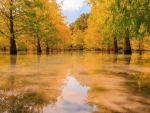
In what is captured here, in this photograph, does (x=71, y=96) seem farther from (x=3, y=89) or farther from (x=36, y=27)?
(x=36, y=27)

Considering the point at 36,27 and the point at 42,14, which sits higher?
the point at 42,14

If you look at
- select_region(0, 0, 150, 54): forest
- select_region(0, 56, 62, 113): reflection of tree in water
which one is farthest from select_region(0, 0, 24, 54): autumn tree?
select_region(0, 56, 62, 113): reflection of tree in water

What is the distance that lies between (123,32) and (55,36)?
12963 mm

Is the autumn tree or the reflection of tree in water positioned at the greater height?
the autumn tree

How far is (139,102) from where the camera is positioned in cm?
331

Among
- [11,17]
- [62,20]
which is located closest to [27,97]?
[11,17]

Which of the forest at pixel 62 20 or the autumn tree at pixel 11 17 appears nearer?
the forest at pixel 62 20

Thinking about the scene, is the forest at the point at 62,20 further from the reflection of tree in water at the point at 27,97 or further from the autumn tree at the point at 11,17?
the reflection of tree in water at the point at 27,97

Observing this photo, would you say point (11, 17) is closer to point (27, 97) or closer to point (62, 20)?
point (62, 20)

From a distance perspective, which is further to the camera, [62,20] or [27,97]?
[62,20]

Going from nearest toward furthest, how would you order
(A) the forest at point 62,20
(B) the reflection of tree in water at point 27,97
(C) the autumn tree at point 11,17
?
A: (B) the reflection of tree in water at point 27,97
(A) the forest at point 62,20
(C) the autumn tree at point 11,17

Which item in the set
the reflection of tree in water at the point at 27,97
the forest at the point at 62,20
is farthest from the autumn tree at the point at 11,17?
the reflection of tree in water at the point at 27,97

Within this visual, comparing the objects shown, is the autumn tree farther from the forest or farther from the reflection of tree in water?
the reflection of tree in water

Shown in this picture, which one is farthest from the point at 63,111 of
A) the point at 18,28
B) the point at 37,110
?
the point at 18,28
